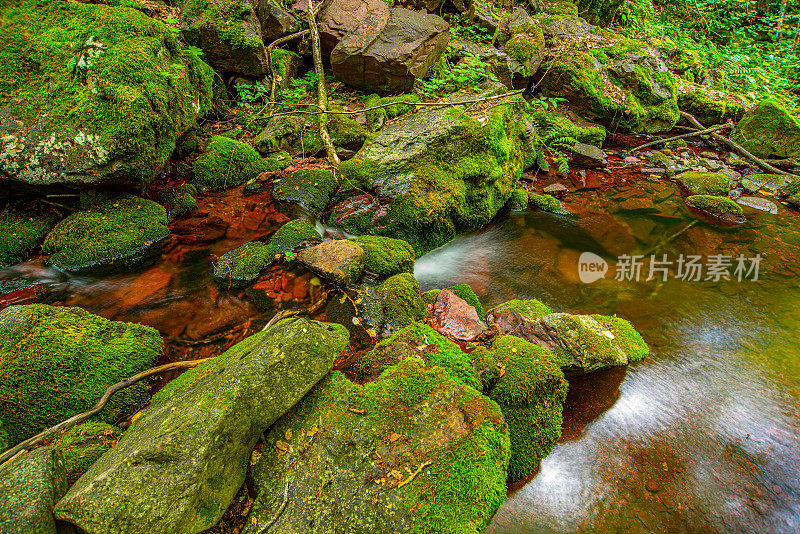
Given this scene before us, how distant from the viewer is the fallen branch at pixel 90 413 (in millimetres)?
2097

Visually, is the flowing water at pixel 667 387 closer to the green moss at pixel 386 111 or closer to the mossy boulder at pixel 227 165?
the green moss at pixel 386 111

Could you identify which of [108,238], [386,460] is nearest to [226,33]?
[108,238]

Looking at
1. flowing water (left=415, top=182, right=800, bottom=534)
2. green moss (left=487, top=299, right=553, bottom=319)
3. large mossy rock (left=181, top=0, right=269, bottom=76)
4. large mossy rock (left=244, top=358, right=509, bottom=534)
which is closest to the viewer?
large mossy rock (left=244, top=358, right=509, bottom=534)

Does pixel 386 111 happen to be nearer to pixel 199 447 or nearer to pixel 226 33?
pixel 226 33

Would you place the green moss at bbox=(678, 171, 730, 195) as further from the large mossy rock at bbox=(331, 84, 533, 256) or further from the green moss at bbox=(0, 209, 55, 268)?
the green moss at bbox=(0, 209, 55, 268)

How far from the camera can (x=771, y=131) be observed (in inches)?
355

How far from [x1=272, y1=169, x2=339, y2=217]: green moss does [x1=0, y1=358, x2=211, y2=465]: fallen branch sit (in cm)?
328

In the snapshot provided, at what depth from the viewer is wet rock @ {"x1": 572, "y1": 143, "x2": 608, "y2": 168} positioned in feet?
27.9

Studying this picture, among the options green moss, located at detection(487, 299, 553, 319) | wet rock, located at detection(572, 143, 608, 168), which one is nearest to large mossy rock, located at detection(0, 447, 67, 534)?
green moss, located at detection(487, 299, 553, 319)

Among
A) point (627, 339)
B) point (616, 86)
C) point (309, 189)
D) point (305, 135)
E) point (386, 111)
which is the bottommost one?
point (627, 339)

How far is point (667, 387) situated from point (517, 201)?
14.0 feet

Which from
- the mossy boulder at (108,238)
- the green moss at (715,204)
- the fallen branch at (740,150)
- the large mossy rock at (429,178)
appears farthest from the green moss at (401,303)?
the fallen branch at (740,150)

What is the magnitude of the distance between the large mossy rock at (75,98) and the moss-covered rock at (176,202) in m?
0.82

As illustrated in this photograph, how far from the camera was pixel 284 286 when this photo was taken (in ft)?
14.0
